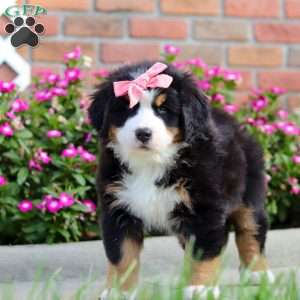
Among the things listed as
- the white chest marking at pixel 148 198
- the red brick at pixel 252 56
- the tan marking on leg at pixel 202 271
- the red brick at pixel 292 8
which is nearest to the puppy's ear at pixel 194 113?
the white chest marking at pixel 148 198

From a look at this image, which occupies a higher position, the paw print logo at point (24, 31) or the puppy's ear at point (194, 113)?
the paw print logo at point (24, 31)

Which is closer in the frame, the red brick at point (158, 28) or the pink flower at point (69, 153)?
the pink flower at point (69, 153)

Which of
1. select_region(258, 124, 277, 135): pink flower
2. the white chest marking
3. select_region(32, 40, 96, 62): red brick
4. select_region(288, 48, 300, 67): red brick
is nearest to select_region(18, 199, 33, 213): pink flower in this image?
the white chest marking

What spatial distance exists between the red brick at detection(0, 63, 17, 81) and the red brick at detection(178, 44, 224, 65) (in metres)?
1.36

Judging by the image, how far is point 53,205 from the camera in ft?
15.2

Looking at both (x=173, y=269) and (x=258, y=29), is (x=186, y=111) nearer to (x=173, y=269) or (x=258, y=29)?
(x=173, y=269)

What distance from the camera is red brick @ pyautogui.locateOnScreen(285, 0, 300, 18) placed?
639 centimetres

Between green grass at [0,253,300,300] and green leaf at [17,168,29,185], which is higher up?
green leaf at [17,168,29,185]

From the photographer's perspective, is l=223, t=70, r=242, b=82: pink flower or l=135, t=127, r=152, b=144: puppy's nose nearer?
l=135, t=127, r=152, b=144: puppy's nose

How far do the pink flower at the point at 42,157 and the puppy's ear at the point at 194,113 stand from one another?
1.64m

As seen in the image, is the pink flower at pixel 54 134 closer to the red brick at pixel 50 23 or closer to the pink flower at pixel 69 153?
the pink flower at pixel 69 153

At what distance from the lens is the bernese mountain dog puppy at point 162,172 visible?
333cm

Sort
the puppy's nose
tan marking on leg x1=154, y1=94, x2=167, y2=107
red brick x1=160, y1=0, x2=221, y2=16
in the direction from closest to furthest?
the puppy's nose < tan marking on leg x1=154, y1=94, x2=167, y2=107 < red brick x1=160, y1=0, x2=221, y2=16

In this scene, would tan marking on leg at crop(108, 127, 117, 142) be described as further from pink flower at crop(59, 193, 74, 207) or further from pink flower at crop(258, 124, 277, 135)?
pink flower at crop(258, 124, 277, 135)
